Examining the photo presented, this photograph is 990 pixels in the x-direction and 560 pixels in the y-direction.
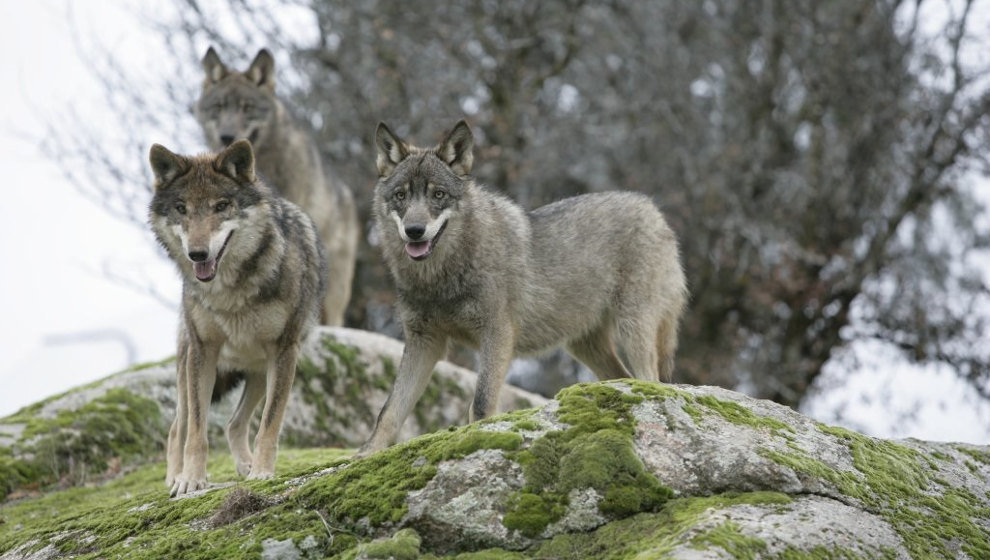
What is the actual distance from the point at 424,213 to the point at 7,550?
3186 millimetres

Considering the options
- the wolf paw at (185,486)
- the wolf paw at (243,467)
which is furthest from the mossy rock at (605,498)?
the wolf paw at (243,467)

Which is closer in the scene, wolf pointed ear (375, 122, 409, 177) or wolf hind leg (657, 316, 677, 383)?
wolf pointed ear (375, 122, 409, 177)

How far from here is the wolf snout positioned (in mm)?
6840

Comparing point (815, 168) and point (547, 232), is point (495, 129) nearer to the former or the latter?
point (815, 168)

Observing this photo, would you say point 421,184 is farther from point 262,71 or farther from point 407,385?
point 262,71

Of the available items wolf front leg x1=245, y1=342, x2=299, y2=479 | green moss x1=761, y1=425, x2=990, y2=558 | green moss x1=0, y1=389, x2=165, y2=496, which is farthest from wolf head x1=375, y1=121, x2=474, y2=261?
green moss x1=0, y1=389, x2=165, y2=496

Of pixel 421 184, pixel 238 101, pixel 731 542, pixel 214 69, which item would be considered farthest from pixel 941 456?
pixel 214 69

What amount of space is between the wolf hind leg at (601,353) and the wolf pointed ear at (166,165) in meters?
3.37

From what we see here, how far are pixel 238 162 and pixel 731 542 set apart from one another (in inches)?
171

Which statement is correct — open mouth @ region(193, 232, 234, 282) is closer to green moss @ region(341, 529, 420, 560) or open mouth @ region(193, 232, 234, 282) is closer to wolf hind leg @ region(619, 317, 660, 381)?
green moss @ region(341, 529, 420, 560)

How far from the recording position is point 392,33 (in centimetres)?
1642

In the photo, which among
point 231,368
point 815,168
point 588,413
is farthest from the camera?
point 815,168

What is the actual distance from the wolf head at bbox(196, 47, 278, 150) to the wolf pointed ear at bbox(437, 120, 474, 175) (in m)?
5.27

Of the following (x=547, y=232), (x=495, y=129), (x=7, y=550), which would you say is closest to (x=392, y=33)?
(x=495, y=129)
